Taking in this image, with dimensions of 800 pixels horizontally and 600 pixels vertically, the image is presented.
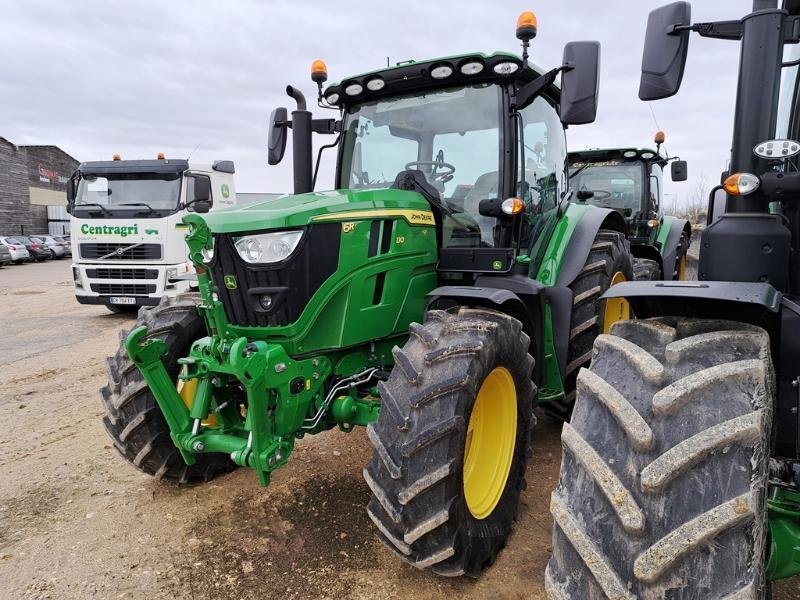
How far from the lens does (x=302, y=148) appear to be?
3.92m

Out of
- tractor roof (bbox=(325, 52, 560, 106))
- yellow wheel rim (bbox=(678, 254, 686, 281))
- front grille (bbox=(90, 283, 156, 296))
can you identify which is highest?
tractor roof (bbox=(325, 52, 560, 106))

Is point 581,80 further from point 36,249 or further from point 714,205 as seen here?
point 36,249

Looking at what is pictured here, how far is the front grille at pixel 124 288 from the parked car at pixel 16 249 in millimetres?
17620

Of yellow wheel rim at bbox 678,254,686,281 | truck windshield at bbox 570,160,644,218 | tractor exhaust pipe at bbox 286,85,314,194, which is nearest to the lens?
tractor exhaust pipe at bbox 286,85,314,194

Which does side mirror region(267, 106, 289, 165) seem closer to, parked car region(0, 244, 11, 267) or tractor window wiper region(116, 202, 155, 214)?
tractor window wiper region(116, 202, 155, 214)

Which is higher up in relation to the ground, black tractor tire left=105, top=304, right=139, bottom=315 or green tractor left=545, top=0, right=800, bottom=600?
green tractor left=545, top=0, right=800, bottom=600

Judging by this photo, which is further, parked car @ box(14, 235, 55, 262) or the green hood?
parked car @ box(14, 235, 55, 262)

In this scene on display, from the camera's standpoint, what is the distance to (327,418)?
118 inches

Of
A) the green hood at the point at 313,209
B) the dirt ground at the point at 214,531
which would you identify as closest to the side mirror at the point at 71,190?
the dirt ground at the point at 214,531

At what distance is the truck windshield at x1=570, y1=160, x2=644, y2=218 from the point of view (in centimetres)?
885

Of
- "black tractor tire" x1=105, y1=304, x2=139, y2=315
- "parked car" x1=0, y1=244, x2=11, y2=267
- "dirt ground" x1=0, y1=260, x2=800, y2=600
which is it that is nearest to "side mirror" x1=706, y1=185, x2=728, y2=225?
"dirt ground" x1=0, y1=260, x2=800, y2=600

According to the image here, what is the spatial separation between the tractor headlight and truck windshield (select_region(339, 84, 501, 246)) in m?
1.13

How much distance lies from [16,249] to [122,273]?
19.3 meters

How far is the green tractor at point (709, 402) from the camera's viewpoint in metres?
1.40
